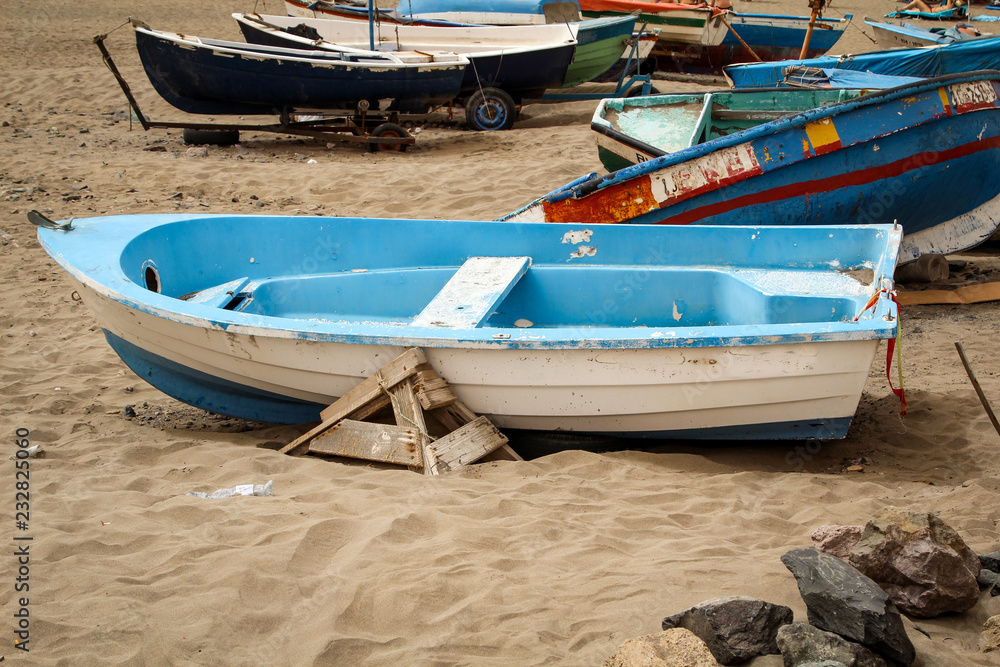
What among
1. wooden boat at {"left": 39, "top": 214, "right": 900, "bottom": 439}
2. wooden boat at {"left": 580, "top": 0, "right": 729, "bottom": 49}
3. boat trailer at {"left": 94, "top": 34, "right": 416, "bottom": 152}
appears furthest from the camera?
wooden boat at {"left": 580, "top": 0, "right": 729, "bottom": 49}

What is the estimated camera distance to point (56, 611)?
2102mm

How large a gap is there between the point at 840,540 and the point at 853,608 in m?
0.49

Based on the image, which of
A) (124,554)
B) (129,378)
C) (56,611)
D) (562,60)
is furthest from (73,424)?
(562,60)

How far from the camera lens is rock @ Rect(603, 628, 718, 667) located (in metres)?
1.71

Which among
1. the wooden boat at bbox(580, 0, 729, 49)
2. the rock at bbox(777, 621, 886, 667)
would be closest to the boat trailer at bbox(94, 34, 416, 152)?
the wooden boat at bbox(580, 0, 729, 49)

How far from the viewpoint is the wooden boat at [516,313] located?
2898mm

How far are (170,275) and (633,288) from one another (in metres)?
2.55

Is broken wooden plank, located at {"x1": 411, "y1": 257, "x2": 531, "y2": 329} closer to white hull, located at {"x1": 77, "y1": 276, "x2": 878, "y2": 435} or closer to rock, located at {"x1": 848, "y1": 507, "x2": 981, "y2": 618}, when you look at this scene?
white hull, located at {"x1": 77, "y1": 276, "x2": 878, "y2": 435}

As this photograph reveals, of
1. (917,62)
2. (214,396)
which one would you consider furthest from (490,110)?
(214,396)

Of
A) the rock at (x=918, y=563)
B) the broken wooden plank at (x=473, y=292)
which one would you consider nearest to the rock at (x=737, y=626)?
the rock at (x=918, y=563)

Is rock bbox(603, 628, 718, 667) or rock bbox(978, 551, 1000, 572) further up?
rock bbox(603, 628, 718, 667)

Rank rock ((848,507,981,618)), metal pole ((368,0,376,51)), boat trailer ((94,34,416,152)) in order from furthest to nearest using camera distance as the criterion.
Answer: metal pole ((368,0,376,51)) → boat trailer ((94,34,416,152)) → rock ((848,507,981,618))

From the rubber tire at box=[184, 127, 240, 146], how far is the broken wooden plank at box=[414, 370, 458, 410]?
6.80 metres

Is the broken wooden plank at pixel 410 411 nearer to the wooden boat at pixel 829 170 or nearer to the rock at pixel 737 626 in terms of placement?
the rock at pixel 737 626
